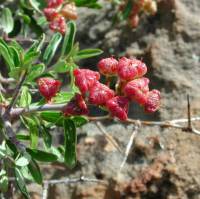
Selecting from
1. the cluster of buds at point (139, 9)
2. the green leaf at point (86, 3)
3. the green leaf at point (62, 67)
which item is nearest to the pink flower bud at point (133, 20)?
the cluster of buds at point (139, 9)

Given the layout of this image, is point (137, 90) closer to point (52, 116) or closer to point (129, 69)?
point (129, 69)

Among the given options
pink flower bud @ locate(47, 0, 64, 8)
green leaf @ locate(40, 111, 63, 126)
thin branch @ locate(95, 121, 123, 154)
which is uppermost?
pink flower bud @ locate(47, 0, 64, 8)

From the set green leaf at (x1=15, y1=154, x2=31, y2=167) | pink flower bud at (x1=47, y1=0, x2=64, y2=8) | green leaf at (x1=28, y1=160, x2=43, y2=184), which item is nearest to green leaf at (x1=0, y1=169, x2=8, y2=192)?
green leaf at (x1=28, y1=160, x2=43, y2=184)

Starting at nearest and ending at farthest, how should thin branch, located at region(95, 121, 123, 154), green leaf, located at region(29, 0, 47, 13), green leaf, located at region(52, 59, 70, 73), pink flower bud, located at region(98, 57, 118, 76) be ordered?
pink flower bud, located at region(98, 57, 118, 76) < green leaf, located at region(52, 59, 70, 73) < thin branch, located at region(95, 121, 123, 154) < green leaf, located at region(29, 0, 47, 13)

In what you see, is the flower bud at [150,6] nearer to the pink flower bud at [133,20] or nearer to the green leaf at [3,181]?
the pink flower bud at [133,20]

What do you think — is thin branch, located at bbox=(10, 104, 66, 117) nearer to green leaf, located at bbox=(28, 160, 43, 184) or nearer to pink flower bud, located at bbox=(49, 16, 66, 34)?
green leaf, located at bbox=(28, 160, 43, 184)

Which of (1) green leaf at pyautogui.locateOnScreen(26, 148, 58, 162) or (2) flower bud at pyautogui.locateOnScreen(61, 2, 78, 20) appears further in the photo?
(2) flower bud at pyautogui.locateOnScreen(61, 2, 78, 20)

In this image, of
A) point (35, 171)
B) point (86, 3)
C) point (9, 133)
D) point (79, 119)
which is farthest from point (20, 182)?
point (86, 3)
